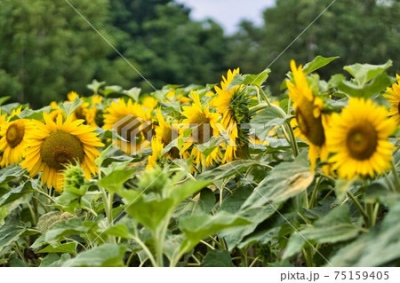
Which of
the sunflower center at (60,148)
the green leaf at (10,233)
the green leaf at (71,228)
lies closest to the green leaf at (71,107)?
the sunflower center at (60,148)

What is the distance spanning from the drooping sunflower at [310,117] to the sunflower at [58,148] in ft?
2.41

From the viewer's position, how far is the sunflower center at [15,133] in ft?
6.49

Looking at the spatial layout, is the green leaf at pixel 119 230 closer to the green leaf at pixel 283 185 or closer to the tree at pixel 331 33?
the green leaf at pixel 283 185

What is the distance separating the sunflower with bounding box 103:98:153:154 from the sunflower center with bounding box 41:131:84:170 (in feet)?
1.38

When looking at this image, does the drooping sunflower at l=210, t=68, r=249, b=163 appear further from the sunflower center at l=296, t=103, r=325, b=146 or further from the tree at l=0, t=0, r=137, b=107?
the tree at l=0, t=0, r=137, b=107

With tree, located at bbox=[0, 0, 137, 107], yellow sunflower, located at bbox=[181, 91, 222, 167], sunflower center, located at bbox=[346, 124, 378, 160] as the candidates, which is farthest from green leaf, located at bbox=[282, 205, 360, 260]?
tree, located at bbox=[0, 0, 137, 107]

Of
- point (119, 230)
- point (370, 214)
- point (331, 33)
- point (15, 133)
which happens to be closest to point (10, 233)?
point (15, 133)

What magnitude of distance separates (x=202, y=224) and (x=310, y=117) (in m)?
0.24

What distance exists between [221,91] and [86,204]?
38cm

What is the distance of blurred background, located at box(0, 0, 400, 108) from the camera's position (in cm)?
738

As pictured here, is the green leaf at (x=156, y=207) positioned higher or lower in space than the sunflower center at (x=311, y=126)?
lower

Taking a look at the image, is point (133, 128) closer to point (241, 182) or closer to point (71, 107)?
point (71, 107)

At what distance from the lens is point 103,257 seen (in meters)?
1.11
